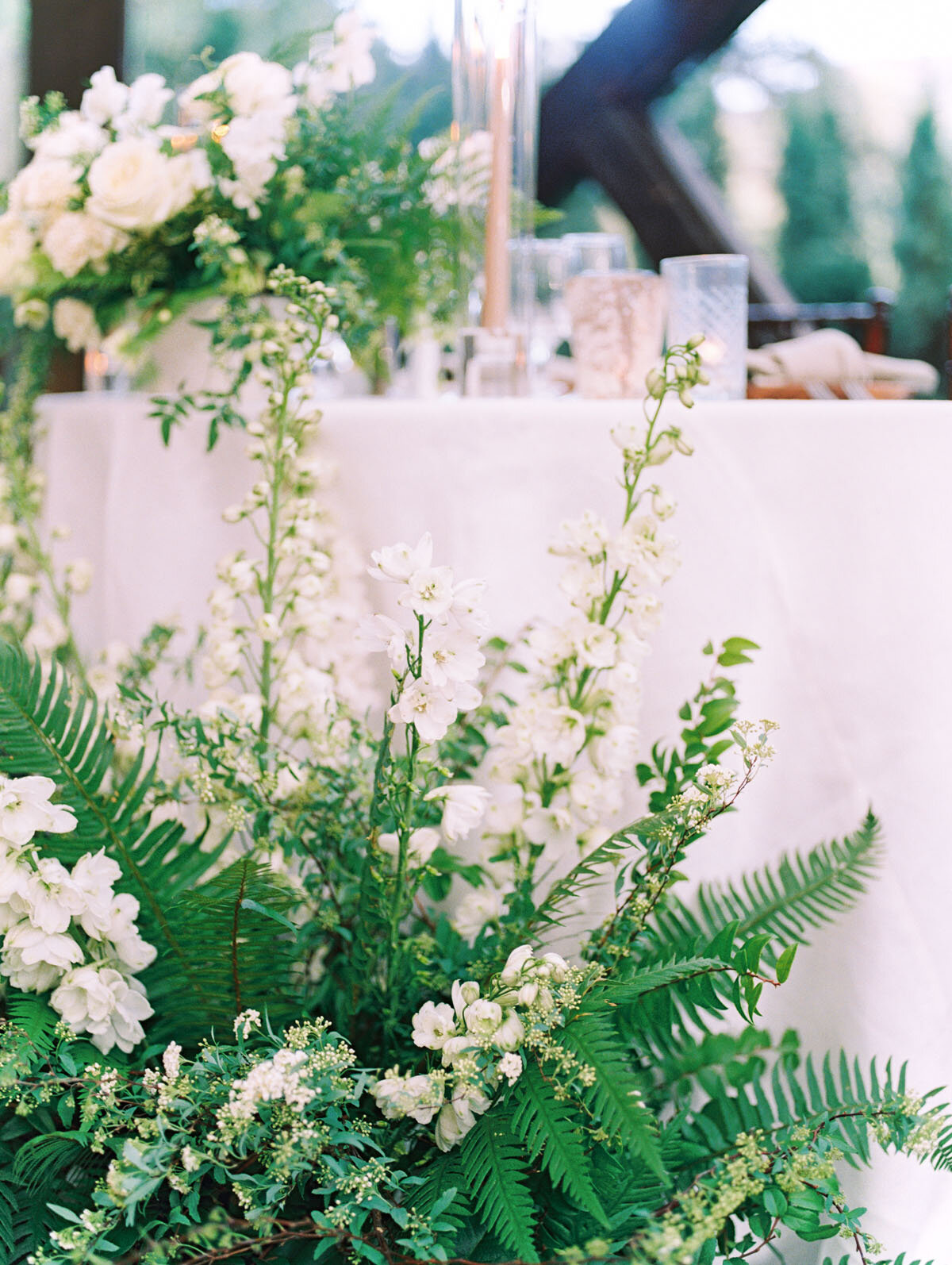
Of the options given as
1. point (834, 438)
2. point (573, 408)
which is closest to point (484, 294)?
point (573, 408)

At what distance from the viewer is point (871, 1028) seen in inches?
35.0

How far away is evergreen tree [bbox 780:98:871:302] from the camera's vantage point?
473 cm

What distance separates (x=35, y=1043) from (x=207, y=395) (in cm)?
59

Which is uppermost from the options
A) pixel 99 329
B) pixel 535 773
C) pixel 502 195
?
pixel 502 195

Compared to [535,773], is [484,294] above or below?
above

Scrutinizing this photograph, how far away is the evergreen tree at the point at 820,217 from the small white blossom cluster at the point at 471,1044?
4.74 meters

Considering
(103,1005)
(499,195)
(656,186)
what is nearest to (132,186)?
(499,195)

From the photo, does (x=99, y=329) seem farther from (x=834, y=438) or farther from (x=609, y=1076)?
(x=609, y=1076)

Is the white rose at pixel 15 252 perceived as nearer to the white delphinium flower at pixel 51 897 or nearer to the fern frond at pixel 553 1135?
the white delphinium flower at pixel 51 897

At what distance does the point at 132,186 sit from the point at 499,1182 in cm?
97

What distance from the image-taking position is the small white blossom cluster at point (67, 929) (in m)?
0.69

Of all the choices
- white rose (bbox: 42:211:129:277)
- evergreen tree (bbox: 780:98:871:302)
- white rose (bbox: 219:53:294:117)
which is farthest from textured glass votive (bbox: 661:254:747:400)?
evergreen tree (bbox: 780:98:871:302)

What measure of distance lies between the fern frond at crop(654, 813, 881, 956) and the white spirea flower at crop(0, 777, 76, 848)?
1.49ft

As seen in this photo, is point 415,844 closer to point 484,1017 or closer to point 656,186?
Result: point 484,1017
